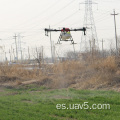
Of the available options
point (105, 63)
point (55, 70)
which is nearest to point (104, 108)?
point (105, 63)

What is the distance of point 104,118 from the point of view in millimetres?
10102

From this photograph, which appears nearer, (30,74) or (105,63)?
(105,63)

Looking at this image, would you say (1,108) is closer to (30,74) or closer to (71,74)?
(71,74)

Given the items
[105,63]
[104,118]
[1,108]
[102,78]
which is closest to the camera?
[104,118]

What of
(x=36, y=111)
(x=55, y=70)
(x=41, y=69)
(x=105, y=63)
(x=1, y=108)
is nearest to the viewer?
(x=36, y=111)

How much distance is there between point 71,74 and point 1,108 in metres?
15.1

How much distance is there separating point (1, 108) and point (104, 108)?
4.75 metres

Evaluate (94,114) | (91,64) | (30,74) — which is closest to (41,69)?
(30,74)

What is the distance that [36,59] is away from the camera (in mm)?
37906

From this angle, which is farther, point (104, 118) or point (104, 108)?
point (104, 108)

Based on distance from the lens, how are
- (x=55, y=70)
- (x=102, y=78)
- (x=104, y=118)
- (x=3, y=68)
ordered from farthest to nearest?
(x=3, y=68) → (x=55, y=70) → (x=102, y=78) → (x=104, y=118)

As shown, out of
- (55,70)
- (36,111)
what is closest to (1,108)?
(36,111)

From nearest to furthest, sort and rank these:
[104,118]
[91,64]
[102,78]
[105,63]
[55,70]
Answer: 1. [104,118]
2. [102,78]
3. [105,63]
4. [91,64]
5. [55,70]

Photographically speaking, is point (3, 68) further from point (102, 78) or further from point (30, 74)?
point (102, 78)
